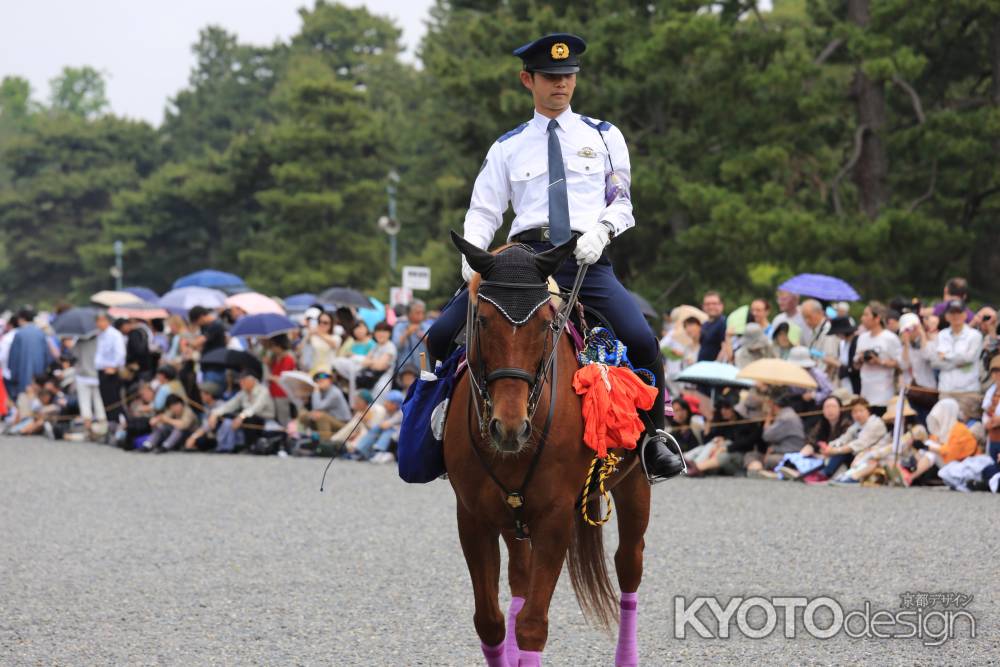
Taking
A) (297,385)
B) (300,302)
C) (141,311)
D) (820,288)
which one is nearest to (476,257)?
(820,288)

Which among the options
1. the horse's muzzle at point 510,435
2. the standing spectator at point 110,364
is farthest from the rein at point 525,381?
the standing spectator at point 110,364

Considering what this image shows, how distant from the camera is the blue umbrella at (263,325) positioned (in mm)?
19203

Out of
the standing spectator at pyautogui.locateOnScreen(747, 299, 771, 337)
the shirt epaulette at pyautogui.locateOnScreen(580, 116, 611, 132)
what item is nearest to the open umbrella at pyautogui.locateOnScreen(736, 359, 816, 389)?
the standing spectator at pyautogui.locateOnScreen(747, 299, 771, 337)

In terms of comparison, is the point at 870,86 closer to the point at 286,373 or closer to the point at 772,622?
the point at 286,373

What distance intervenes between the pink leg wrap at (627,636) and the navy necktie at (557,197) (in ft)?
5.84

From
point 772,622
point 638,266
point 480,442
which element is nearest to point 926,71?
point 638,266

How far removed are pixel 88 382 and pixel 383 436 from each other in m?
6.63

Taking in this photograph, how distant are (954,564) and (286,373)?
10.7m

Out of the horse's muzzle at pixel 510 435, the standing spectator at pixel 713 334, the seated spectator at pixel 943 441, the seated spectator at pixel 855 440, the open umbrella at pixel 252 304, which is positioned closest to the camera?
the horse's muzzle at pixel 510 435

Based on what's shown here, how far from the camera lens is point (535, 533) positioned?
5340mm

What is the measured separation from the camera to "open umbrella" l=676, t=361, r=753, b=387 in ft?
49.1

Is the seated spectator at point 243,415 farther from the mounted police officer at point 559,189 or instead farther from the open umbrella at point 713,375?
the mounted police officer at point 559,189

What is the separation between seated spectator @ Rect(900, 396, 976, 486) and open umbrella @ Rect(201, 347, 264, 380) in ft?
29.6

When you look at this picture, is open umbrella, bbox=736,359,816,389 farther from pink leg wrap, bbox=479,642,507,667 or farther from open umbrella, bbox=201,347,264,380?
pink leg wrap, bbox=479,642,507,667
